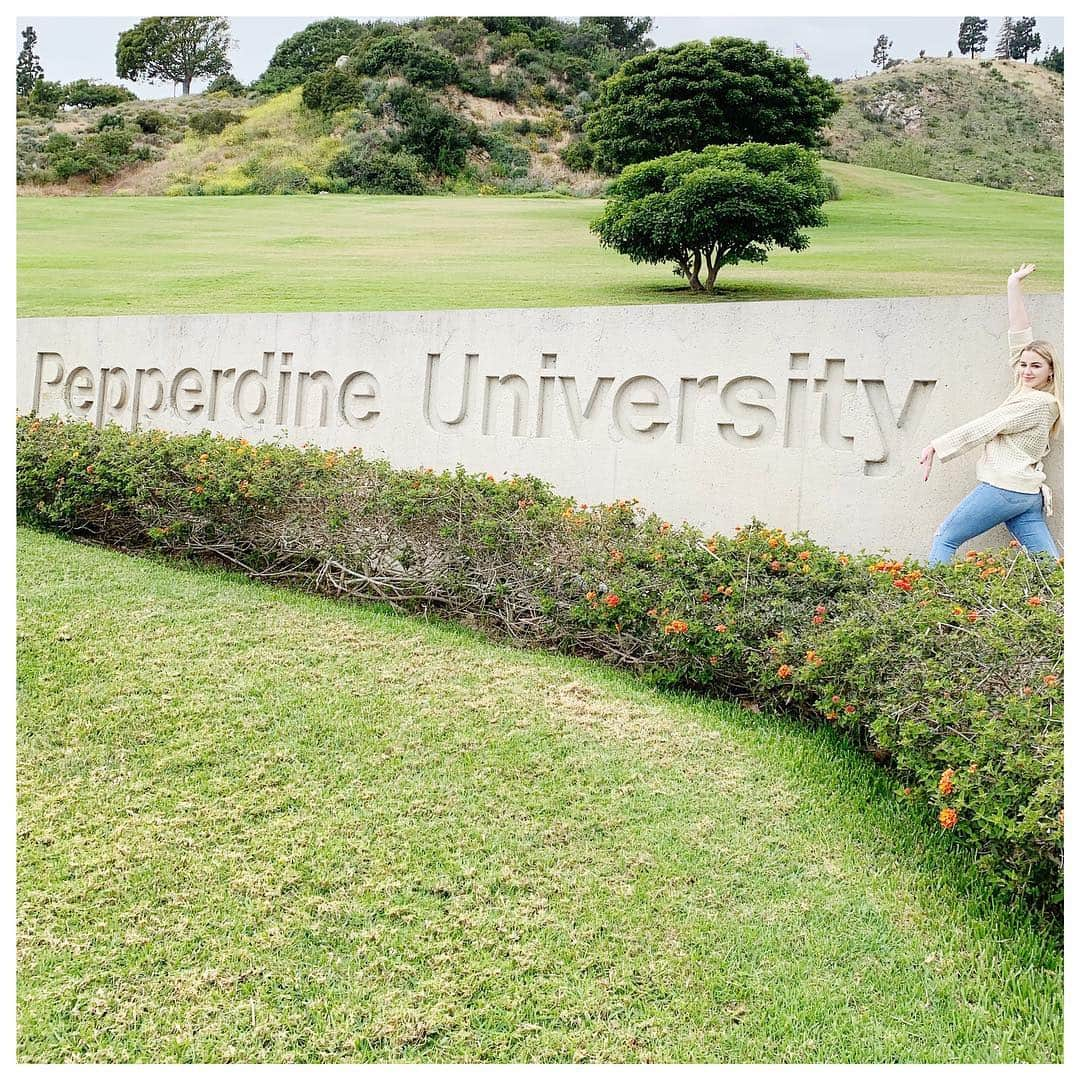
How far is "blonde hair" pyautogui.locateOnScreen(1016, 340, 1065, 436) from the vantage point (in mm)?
4617

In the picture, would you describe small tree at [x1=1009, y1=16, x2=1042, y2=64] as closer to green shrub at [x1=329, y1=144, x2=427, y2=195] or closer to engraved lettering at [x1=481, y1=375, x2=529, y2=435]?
green shrub at [x1=329, y1=144, x2=427, y2=195]

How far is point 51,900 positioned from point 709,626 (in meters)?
2.62

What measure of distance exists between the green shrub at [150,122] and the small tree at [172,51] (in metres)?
10.7

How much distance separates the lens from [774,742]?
148 inches

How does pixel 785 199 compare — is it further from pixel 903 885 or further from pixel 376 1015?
pixel 376 1015

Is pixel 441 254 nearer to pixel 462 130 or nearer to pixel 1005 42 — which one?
pixel 462 130

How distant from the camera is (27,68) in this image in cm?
3888

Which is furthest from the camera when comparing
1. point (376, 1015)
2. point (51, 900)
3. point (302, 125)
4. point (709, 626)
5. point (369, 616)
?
point (302, 125)

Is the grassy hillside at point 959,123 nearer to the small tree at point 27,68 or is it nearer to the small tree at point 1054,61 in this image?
the small tree at point 1054,61

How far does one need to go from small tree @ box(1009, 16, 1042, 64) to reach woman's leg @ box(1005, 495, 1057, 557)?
46.0 meters

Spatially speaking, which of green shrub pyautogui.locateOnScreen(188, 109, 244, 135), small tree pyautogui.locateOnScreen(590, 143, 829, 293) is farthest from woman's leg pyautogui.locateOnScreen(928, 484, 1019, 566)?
green shrub pyautogui.locateOnScreen(188, 109, 244, 135)

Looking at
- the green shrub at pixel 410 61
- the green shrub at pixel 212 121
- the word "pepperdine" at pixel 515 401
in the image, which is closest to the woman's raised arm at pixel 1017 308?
the word "pepperdine" at pixel 515 401

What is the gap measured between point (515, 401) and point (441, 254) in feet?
42.5

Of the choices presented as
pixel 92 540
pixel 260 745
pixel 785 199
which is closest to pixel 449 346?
pixel 92 540
